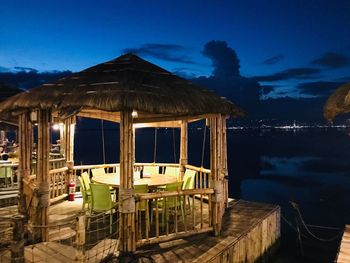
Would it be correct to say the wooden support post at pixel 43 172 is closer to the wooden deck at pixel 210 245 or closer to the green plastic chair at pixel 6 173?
the wooden deck at pixel 210 245

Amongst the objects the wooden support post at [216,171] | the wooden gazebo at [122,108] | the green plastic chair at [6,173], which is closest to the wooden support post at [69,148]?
the green plastic chair at [6,173]

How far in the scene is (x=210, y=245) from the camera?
20.9ft

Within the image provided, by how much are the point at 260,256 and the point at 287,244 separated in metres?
5.53

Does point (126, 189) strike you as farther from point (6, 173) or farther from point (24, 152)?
point (6, 173)

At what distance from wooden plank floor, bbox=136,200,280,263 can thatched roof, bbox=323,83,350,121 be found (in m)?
3.20

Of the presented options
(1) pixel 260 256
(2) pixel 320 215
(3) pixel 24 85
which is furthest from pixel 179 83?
(3) pixel 24 85

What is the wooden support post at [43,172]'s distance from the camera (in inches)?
249

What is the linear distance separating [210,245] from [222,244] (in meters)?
0.26

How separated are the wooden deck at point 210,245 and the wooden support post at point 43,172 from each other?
1.64 ft

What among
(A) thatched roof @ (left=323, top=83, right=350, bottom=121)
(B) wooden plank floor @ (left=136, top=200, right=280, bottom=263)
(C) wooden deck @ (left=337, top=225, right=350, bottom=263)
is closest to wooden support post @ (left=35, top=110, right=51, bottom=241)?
(B) wooden plank floor @ (left=136, top=200, right=280, bottom=263)

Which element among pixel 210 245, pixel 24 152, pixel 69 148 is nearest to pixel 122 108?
pixel 210 245

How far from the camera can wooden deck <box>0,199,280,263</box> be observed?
5.59 meters

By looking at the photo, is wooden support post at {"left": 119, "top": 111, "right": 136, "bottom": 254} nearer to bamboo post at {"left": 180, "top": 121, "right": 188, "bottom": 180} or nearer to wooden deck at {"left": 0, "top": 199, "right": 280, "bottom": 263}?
wooden deck at {"left": 0, "top": 199, "right": 280, "bottom": 263}

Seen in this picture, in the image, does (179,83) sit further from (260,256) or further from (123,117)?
(260,256)
